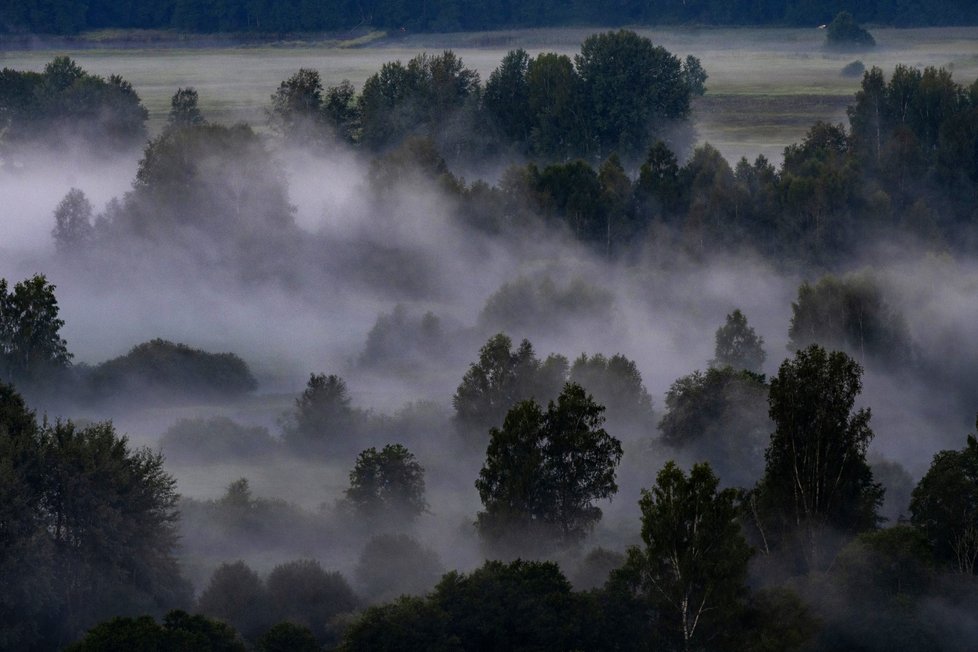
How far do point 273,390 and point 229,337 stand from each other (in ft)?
46.1

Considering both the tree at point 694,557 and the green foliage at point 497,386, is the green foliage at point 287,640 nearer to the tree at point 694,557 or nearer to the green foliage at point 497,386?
the tree at point 694,557

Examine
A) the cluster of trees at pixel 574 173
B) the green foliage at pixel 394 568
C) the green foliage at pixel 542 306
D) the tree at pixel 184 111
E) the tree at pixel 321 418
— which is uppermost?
the tree at pixel 184 111

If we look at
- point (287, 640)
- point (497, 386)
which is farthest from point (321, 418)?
point (287, 640)

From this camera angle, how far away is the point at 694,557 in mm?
42938

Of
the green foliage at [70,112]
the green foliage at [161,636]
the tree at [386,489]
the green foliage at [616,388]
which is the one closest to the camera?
the green foliage at [161,636]

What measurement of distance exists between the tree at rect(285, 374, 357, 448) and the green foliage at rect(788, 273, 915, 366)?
24.8 meters

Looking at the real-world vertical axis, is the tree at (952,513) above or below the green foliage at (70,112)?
below

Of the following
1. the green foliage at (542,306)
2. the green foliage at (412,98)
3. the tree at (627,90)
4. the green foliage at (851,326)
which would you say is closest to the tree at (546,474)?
the green foliage at (851,326)

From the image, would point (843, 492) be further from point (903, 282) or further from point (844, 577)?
point (903, 282)

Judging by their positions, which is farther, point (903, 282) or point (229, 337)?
point (229, 337)

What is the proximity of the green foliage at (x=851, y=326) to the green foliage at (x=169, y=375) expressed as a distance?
3024 cm

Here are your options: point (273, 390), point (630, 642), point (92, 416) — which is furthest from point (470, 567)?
point (273, 390)

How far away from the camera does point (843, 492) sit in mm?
50688

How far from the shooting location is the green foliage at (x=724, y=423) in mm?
65938
